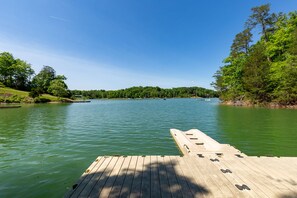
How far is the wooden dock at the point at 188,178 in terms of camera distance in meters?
4.17

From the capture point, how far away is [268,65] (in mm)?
41156

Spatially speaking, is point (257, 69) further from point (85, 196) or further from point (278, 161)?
point (85, 196)

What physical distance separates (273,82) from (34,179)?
155 feet

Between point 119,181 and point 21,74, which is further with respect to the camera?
point 21,74

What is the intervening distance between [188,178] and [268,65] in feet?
155

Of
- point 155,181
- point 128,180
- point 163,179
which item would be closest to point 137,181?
point 128,180

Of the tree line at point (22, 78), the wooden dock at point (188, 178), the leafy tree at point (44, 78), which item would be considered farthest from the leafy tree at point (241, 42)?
the leafy tree at point (44, 78)

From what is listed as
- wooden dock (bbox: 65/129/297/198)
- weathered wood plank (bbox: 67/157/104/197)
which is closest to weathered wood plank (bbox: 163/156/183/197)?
wooden dock (bbox: 65/129/297/198)

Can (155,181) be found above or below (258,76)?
below

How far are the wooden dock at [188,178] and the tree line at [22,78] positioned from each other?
89789 millimetres

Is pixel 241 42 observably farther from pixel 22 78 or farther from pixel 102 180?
pixel 22 78

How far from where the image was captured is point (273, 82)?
3884 centimetres

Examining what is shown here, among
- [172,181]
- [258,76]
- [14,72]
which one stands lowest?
[172,181]

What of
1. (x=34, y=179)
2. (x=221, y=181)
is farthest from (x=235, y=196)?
(x=34, y=179)
